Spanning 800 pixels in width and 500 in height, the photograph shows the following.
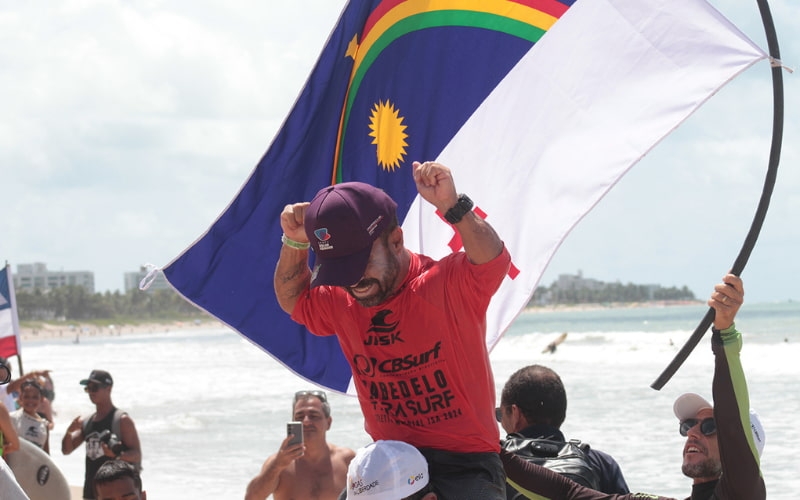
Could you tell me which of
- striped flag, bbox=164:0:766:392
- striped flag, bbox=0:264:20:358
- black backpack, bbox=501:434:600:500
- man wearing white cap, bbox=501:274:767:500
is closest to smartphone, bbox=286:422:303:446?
striped flag, bbox=164:0:766:392

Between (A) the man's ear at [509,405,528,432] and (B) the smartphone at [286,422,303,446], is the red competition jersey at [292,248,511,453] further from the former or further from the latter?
(B) the smartphone at [286,422,303,446]

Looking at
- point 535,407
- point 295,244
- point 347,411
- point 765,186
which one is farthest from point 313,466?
point 347,411

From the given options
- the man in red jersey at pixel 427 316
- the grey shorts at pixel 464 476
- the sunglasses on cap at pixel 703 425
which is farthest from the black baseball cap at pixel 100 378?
the sunglasses on cap at pixel 703 425

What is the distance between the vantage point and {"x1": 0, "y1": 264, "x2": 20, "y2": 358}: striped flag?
1320 cm

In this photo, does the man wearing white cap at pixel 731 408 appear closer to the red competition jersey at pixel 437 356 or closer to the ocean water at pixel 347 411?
the red competition jersey at pixel 437 356

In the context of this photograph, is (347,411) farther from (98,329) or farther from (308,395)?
(98,329)

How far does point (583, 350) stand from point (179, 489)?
36331 millimetres

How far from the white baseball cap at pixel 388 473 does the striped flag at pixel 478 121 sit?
1.20 m

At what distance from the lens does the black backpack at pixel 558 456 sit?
3592mm

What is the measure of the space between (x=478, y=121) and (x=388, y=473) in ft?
6.57

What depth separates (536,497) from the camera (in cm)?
335

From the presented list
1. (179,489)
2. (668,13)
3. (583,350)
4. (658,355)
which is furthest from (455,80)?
(583,350)

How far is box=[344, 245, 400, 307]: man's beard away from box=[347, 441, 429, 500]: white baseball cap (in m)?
0.41

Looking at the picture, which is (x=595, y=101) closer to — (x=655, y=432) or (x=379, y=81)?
(x=379, y=81)
